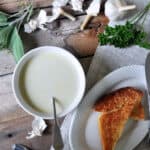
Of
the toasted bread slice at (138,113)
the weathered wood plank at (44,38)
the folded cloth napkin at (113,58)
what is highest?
the weathered wood plank at (44,38)

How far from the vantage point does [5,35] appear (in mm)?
1214

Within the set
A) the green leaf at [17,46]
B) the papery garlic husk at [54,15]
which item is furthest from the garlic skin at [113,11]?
the green leaf at [17,46]

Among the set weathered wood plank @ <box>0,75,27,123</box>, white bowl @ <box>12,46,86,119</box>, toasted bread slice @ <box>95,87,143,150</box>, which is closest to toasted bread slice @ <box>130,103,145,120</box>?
toasted bread slice @ <box>95,87,143,150</box>

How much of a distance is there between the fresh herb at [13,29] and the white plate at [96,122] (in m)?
0.20

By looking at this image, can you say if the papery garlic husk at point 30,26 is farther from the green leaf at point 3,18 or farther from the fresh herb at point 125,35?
the fresh herb at point 125,35

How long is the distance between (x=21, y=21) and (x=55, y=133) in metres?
0.28

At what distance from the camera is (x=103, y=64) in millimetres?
1232

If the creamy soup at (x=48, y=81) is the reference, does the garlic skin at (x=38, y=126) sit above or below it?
below

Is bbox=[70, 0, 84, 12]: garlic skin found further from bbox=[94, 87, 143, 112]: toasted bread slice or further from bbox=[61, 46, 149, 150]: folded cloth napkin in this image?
bbox=[94, 87, 143, 112]: toasted bread slice

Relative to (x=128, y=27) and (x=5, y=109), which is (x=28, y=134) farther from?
(x=128, y=27)

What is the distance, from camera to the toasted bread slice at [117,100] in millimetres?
1194

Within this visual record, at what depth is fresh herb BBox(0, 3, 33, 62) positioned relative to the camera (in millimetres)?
1208

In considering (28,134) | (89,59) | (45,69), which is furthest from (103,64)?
(28,134)

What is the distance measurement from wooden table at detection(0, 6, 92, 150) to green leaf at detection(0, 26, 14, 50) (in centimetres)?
3
